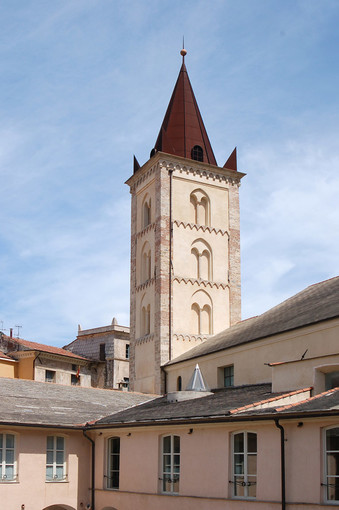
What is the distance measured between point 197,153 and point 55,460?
23.4m

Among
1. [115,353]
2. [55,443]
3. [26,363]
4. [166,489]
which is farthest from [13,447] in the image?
[115,353]

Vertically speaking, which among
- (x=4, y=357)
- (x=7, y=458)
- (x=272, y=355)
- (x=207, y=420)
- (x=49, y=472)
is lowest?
(x=49, y=472)

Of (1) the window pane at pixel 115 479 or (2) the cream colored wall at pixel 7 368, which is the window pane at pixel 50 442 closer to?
(1) the window pane at pixel 115 479

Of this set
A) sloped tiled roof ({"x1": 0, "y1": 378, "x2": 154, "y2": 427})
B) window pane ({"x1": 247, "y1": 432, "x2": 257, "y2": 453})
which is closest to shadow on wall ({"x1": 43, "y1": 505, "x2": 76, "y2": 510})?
sloped tiled roof ({"x1": 0, "y1": 378, "x2": 154, "y2": 427})

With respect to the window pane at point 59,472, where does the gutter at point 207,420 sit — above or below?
above

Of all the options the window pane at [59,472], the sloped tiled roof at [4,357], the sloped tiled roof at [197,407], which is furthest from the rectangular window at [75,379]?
the window pane at [59,472]

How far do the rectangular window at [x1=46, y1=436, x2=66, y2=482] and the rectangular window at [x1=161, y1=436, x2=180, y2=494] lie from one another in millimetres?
4877

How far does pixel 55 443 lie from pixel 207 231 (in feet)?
63.6

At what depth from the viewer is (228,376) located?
3155 centimetres

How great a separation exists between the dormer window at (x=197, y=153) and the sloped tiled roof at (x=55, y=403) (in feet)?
53.8

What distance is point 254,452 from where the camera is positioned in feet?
63.6

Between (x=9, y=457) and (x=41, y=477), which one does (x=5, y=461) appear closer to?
(x=9, y=457)

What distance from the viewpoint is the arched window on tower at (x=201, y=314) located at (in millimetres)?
40750

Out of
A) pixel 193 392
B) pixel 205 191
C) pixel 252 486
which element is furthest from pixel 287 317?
pixel 205 191
